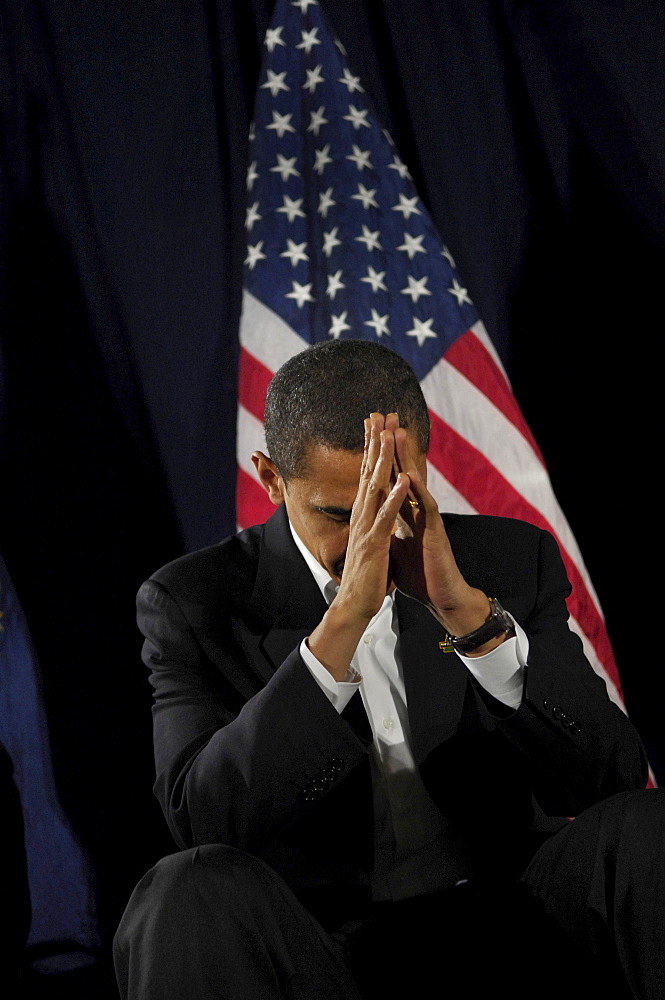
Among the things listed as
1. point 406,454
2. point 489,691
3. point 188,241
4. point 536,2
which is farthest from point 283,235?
point 489,691

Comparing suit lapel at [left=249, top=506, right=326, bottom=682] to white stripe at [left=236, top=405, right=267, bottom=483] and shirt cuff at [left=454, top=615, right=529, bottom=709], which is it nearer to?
shirt cuff at [left=454, top=615, right=529, bottom=709]

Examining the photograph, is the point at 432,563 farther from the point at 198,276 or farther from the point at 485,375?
the point at 198,276

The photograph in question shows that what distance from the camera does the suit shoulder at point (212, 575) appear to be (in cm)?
133

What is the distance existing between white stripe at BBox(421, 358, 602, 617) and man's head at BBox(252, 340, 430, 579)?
2.17ft

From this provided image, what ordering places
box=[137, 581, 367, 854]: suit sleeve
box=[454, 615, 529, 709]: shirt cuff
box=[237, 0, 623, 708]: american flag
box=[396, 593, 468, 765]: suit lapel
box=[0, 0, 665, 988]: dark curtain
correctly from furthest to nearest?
box=[237, 0, 623, 708]: american flag, box=[0, 0, 665, 988]: dark curtain, box=[396, 593, 468, 765]: suit lapel, box=[454, 615, 529, 709]: shirt cuff, box=[137, 581, 367, 854]: suit sleeve

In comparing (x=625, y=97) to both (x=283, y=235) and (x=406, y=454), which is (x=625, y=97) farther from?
(x=406, y=454)

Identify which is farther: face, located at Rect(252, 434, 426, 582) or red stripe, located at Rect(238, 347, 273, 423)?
red stripe, located at Rect(238, 347, 273, 423)

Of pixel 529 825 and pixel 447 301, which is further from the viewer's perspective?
pixel 447 301

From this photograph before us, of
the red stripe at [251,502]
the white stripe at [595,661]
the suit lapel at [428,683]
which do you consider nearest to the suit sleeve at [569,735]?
the suit lapel at [428,683]

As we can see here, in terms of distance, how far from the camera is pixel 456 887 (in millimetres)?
1202

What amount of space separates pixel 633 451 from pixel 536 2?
109 centimetres

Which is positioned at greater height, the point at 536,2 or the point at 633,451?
the point at 536,2

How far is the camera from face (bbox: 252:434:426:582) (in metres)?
1.22

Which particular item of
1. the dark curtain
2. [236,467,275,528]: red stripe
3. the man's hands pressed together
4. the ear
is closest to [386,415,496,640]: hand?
the man's hands pressed together
